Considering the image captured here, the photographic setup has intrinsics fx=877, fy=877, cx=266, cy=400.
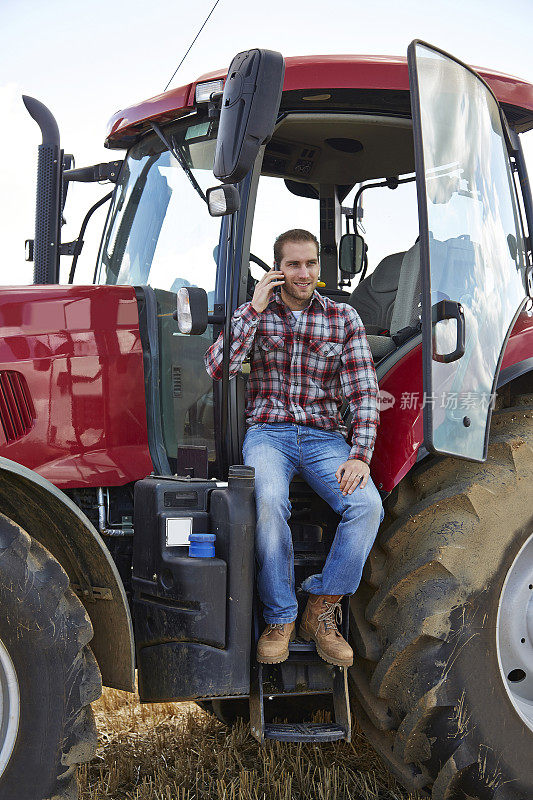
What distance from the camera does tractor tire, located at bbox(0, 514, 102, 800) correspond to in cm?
263

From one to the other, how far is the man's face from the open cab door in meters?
0.53

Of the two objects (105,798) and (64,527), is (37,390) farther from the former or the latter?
(105,798)

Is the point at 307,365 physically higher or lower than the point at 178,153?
lower

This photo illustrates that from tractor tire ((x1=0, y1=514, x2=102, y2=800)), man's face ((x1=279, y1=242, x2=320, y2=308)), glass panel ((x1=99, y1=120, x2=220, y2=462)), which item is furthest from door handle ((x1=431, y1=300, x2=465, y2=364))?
tractor tire ((x1=0, y1=514, x2=102, y2=800))

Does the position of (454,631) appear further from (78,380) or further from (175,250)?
(175,250)

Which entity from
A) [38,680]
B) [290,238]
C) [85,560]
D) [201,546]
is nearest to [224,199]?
[290,238]

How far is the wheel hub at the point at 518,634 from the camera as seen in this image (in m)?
3.15

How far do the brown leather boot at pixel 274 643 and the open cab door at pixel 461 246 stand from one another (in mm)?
811

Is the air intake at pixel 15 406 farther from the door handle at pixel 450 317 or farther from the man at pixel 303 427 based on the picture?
the door handle at pixel 450 317

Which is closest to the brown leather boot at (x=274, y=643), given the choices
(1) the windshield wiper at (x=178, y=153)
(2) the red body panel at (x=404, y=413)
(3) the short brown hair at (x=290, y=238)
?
(2) the red body panel at (x=404, y=413)

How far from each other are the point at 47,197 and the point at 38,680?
2.11m

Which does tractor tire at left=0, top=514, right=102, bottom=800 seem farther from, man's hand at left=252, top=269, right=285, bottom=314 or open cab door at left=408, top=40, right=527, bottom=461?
open cab door at left=408, top=40, right=527, bottom=461

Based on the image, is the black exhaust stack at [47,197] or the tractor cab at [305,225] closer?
the tractor cab at [305,225]

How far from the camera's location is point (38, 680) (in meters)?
2.65
